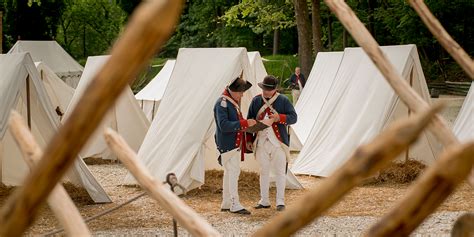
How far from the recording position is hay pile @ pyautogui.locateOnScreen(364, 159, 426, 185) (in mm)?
10523

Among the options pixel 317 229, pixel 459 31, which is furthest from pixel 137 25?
pixel 459 31

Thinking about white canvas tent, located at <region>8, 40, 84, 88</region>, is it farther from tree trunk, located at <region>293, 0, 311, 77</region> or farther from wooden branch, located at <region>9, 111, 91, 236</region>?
wooden branch, located at <region>9, 111, 91, 236</region>

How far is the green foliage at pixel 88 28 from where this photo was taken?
47.7m

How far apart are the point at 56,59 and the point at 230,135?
17.8 m

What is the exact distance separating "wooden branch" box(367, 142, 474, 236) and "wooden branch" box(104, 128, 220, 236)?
2.59 ft

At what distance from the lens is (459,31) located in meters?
32.3

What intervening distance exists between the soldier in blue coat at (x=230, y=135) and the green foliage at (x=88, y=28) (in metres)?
38.7

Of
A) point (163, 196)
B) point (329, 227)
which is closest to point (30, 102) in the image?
point (329, 227)

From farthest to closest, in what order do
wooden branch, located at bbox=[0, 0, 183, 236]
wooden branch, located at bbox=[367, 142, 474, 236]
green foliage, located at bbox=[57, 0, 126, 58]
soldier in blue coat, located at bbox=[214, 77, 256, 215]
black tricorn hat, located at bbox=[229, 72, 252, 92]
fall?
green foliage, located at bbox=[57, 0, 126, 58], black tricorn hat, located at bbox=[229, 72, 252, 92], soldier in blue coat, located at bbox=[214, 77, 256, 215], wooden branch, located at bbox=[367, 142, 474, 236], wooden branch, located at bbox=[0, 0, 183, 236]

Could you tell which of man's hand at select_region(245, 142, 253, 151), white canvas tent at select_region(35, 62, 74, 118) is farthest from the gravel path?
white canvas tent at select_region(35, 62, 74, 118)

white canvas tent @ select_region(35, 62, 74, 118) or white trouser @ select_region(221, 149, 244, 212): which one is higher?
white trouser @ select_region(221, 149, 244, 212)

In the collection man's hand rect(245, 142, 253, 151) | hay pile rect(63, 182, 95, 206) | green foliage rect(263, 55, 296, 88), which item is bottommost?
green foliage rect(263, 55, 296, 88)

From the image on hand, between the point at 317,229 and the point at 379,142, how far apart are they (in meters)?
6.06

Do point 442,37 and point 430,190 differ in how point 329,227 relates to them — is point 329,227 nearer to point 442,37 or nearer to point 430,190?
point 442,37
